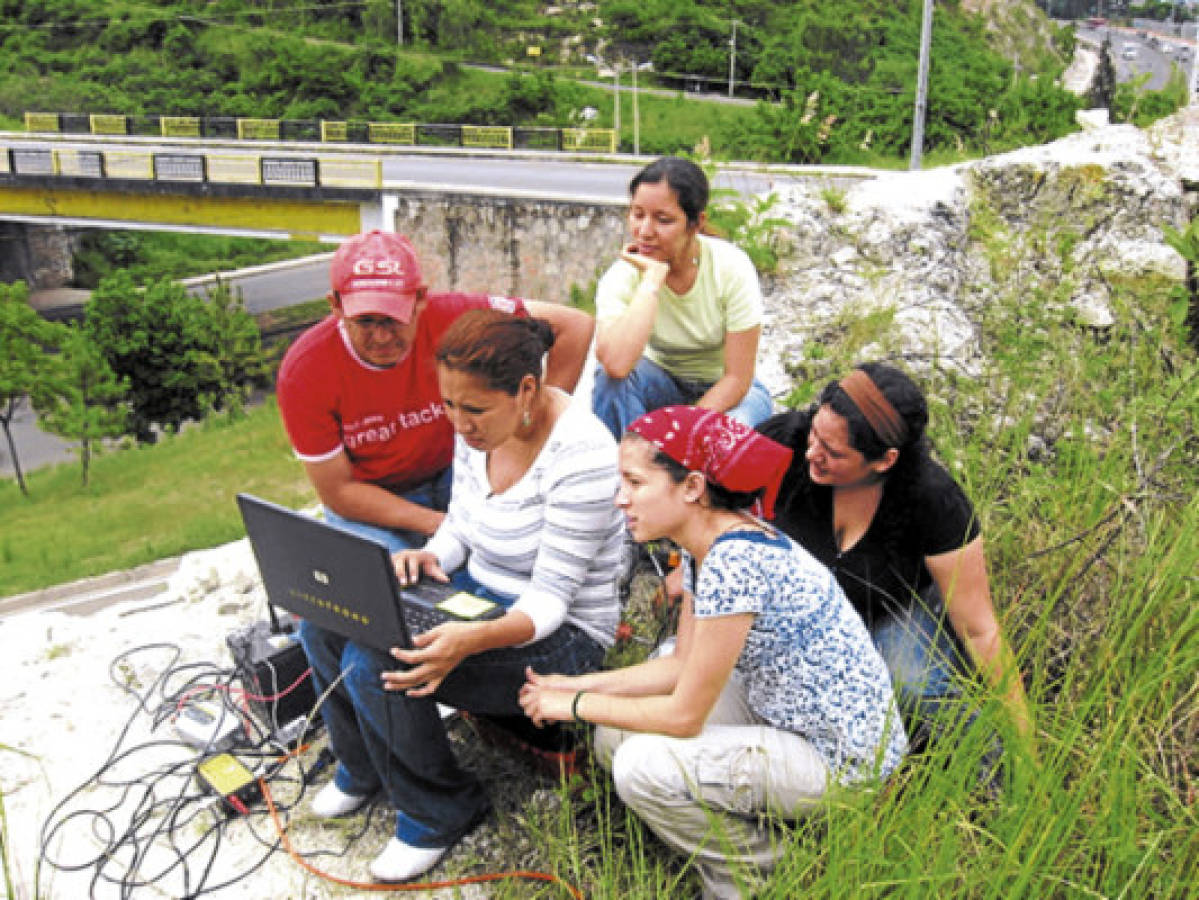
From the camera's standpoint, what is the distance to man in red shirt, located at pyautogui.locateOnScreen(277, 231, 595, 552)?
117 inches

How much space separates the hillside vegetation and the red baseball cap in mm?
28887

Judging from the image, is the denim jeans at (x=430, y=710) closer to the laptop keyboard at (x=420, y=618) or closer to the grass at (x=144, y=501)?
the laptop keyboard at (x=420, y=618)

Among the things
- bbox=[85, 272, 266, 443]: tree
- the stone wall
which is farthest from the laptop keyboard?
bbox=[85, 272, 266, 443]: tree

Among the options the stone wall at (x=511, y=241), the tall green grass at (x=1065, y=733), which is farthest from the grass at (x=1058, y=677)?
the stone wall at (x=511, y=241)

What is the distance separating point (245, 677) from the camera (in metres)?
3.39

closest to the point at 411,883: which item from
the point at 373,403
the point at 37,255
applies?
the point at 373,403

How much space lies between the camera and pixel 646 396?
3.73m

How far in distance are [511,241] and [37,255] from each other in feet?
75.7

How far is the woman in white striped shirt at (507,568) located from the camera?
8.29 ft

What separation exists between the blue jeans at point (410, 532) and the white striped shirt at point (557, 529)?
43cm

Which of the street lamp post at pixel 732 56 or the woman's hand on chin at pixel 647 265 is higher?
the street lamp post at pixel 732 56

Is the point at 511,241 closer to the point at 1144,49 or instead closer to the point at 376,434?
the point at 376,434

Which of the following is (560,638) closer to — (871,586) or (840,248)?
(871,586)

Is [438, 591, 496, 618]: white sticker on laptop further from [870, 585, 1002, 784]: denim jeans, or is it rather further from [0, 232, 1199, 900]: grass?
[870, 585, 1002, 784]: denim jeans
